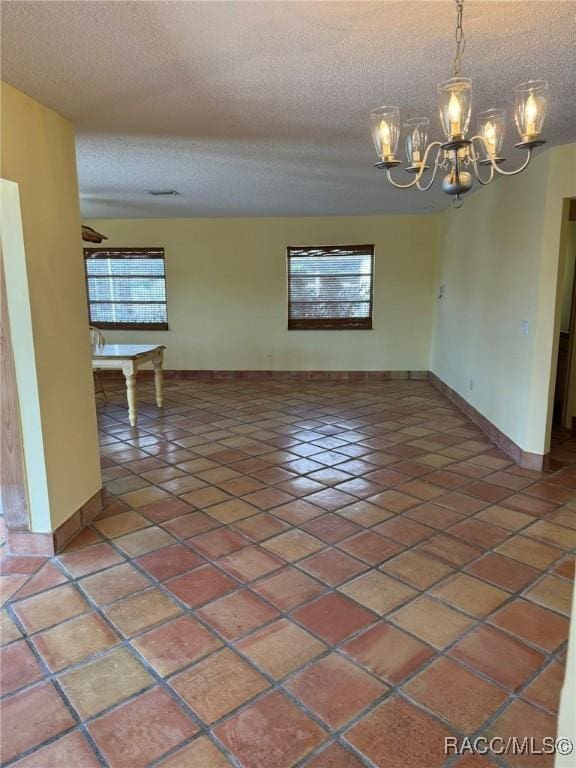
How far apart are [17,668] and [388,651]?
1.36 metres

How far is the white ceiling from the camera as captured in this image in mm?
1645

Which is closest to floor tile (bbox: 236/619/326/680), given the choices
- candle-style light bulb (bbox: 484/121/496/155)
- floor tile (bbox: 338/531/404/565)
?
floor tile (bbox: 338/531/404/565)

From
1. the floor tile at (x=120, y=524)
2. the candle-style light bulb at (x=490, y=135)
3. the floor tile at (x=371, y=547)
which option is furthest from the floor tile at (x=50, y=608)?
the candle-style light bulb at (x=490, y=135)

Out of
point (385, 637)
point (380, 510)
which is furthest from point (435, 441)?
point (385, 637)

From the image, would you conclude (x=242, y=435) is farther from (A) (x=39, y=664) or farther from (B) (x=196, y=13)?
(B) (x=196, y=13)

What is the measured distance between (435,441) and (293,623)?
2.71m

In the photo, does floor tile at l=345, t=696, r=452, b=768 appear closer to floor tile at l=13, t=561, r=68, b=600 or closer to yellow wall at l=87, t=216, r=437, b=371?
floor tile at l=13, t=561, r=68, b=600

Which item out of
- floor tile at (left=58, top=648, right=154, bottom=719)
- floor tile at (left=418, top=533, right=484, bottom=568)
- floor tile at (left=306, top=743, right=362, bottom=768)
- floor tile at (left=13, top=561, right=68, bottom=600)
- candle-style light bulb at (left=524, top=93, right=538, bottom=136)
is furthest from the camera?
floor tile at (left=418, top=533, right=484, bottom=568)

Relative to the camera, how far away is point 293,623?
78.4 inches

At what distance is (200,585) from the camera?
88.8 inches

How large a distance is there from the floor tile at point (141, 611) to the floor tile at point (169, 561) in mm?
149

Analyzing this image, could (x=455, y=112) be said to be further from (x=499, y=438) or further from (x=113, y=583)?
(x=499, y=438)

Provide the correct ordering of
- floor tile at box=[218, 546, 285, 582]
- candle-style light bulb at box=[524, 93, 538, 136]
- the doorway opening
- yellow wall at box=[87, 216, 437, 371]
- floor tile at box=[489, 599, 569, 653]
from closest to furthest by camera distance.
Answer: candle-style light bulb at box=[524, 93, 538, 136] → floor tile at box=[489, 599, 569, 653] → floor tile at box=[218, 546, 285, 582] → the doorway opening → yellow wall at box=[87, 216, 437, 371]

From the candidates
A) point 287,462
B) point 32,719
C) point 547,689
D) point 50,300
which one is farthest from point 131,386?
point 547,689
